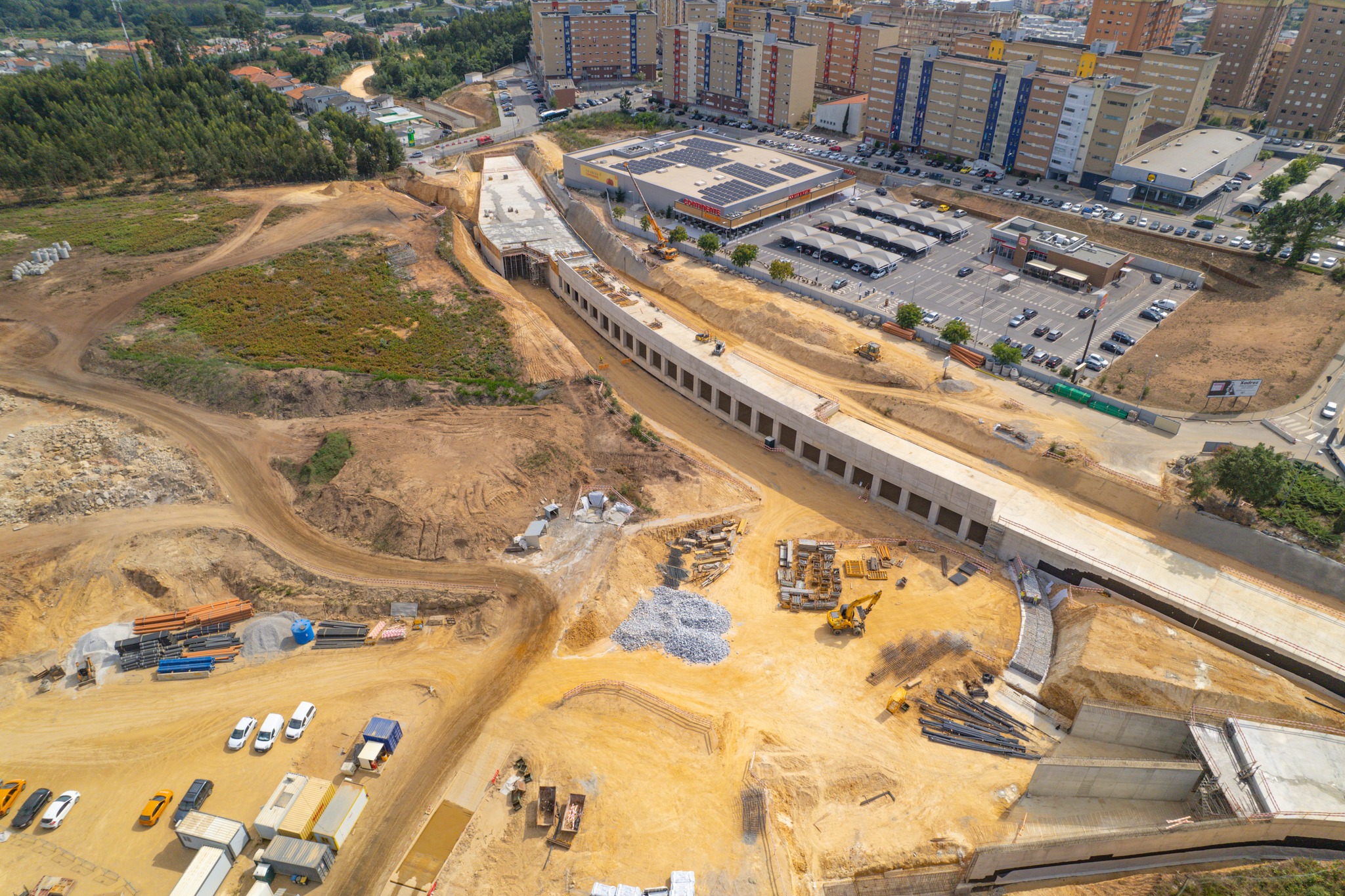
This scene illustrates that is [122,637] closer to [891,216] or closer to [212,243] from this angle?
[212,243]

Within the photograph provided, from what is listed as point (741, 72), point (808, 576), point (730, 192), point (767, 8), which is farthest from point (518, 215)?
point (767, 8)

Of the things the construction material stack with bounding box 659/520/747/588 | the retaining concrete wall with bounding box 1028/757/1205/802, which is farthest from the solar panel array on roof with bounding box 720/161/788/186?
the retaining concrete wall with bounding box 1028/757/1205/802

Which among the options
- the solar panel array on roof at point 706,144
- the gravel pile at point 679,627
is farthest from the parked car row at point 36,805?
the solar panel array on roof at point 706,144

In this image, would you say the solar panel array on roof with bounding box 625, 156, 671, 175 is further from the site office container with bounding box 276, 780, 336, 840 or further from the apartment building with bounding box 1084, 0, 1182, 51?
the apartment building with bounding box 1084, 0, 1182, 51

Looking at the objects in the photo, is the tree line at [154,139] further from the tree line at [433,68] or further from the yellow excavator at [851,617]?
the yellow excavator at [851,617]

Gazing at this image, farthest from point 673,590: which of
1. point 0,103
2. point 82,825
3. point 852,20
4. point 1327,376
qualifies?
point 852,20
